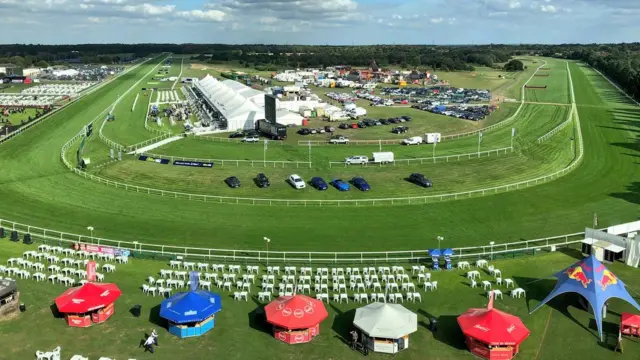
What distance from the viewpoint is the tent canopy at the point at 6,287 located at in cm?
2488

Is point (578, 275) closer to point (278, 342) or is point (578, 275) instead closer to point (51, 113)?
point (278, 342)

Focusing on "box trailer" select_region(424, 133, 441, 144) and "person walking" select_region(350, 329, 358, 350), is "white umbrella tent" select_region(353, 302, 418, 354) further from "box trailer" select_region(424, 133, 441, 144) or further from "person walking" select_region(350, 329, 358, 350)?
"box trailer" select_region(424, 133, 441, 144)

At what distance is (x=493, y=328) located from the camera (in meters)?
22.1

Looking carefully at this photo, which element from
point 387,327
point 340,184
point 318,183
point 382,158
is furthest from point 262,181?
point 387,327

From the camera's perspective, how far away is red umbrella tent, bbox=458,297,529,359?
21.7 meters

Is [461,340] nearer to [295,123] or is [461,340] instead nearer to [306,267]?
[306,267]

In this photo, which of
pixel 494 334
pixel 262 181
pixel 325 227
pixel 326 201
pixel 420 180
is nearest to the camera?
pixel 494 334

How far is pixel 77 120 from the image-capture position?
89.6 metres

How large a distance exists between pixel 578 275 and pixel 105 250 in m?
26.0

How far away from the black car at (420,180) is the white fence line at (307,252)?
14.3 meters

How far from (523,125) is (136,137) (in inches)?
2242

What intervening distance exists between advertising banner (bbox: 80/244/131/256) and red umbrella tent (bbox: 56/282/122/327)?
6.88m

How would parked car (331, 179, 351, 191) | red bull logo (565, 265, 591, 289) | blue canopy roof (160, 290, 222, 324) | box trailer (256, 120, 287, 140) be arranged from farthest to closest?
box trailer (256, 120, 287, 140) → parked car (331, 179, 351, 191) → red bull logo (565, 265, 591, 289) → blue canopy roof (160, 290, 222, 324)

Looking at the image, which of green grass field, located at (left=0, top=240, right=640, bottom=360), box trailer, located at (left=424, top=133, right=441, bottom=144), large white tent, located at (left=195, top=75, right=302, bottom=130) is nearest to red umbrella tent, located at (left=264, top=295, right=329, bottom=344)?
green grass field, located at (left=0, top=240, right=640, bottom=360)
